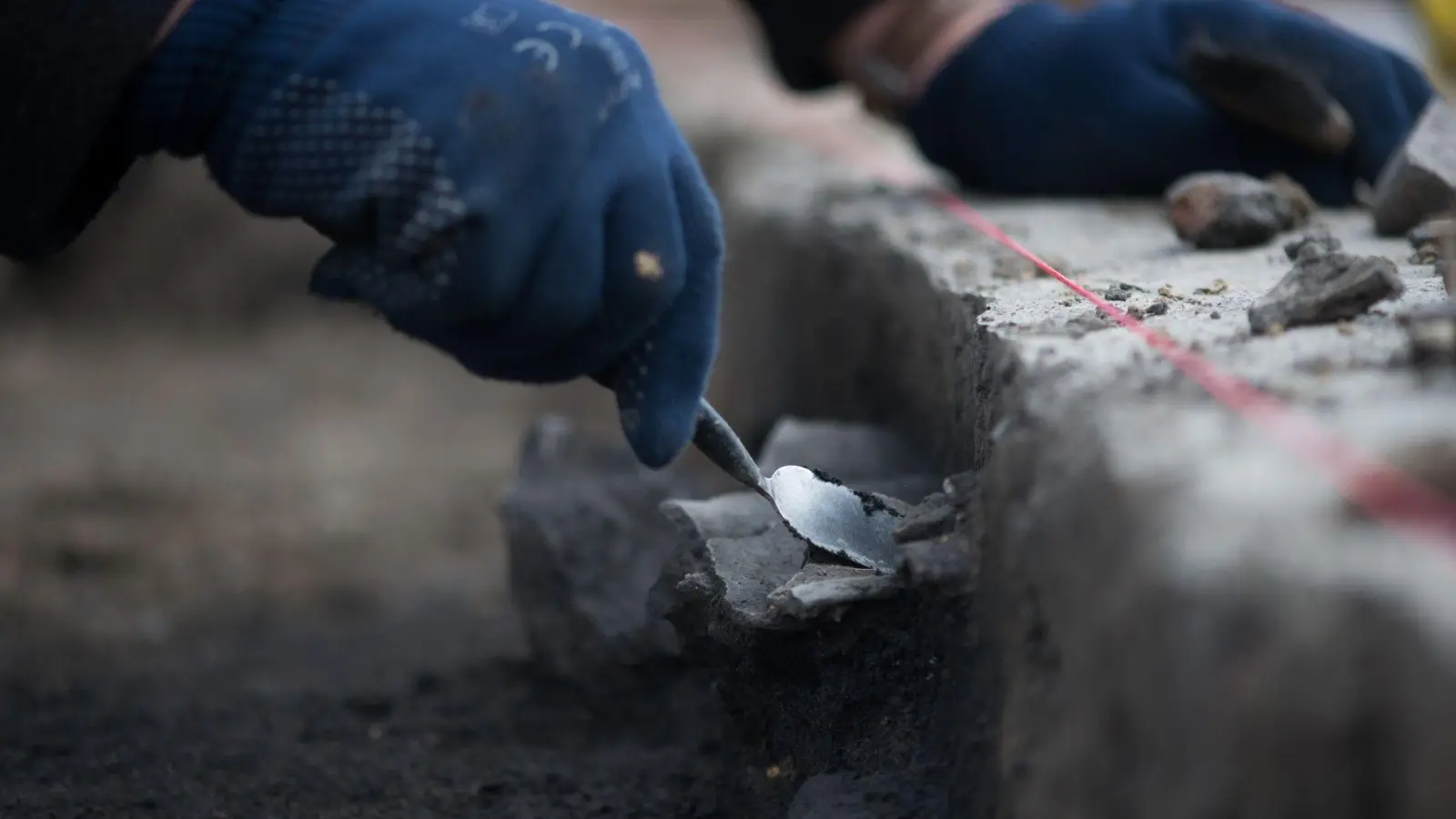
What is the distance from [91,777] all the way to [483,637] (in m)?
0.74

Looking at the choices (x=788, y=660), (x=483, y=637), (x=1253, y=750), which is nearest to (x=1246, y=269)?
(x=788, y=660)

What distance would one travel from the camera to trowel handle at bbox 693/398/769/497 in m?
1.10

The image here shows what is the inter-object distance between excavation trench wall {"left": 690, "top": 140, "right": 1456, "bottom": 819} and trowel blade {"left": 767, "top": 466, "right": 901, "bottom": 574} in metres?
0.10

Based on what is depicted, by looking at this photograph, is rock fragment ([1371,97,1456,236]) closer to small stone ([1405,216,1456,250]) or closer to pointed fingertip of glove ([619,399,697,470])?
small stone ([1405,216,1456,250])

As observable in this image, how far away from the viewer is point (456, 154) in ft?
2.70

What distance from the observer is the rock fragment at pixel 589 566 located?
1524 mm

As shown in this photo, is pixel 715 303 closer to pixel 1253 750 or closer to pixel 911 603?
pixel 911 603

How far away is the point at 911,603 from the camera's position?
1.02 meters

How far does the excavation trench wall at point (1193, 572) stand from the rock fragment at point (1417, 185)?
0.22 metres

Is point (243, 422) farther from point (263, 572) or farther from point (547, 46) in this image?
point (547, 46)

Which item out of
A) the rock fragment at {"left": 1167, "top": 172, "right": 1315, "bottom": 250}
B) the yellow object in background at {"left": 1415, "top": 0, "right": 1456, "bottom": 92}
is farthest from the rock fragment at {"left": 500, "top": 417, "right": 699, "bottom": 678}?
the yellow object in background at {"left": 1415, "top": 0, "right": 1456, "bottom": 92}

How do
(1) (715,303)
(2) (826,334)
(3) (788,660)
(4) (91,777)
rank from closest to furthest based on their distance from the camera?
(1) (715,303)
(3) (788,660)
(4) (91,777)
(2) (826,334)

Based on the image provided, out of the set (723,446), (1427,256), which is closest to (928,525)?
(723,446)

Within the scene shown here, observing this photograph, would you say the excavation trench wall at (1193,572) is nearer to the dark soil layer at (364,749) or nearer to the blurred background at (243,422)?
the dark soil layer at (364,749)
